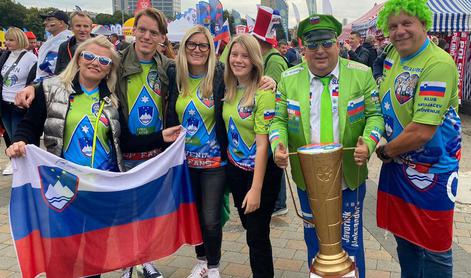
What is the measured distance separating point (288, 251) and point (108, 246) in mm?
1809

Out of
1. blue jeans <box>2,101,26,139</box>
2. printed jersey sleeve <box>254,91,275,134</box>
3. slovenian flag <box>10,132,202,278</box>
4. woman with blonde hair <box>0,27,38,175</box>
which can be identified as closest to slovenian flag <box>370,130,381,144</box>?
printed jersey sleeve <box>254,91,275,134</box>

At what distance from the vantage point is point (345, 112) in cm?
252

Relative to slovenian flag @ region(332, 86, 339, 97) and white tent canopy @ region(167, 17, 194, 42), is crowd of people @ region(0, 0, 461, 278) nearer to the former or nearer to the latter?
slovenian flag @ region(332, 86, 339, 97)

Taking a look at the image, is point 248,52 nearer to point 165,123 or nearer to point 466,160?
point 165,123

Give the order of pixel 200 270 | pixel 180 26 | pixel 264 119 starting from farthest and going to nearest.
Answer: pixel 180 26, pixel 200 270, pixel 264 119

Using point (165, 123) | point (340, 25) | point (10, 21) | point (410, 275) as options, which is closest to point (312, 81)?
point (340, 25)

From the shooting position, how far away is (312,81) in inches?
103

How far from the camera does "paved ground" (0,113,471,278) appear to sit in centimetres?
377

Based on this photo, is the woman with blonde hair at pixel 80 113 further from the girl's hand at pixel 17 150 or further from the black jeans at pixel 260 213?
the black jeans at pixel 260 213

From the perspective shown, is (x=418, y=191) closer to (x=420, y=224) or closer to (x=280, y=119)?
(x=420, y=224)

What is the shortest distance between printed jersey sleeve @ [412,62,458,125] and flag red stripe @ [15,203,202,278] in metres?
1.79

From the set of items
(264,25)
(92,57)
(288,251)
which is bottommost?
(288,251)

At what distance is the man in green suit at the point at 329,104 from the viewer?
8.21 ft

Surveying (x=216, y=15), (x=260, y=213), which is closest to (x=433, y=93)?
(x=260, y=213)
